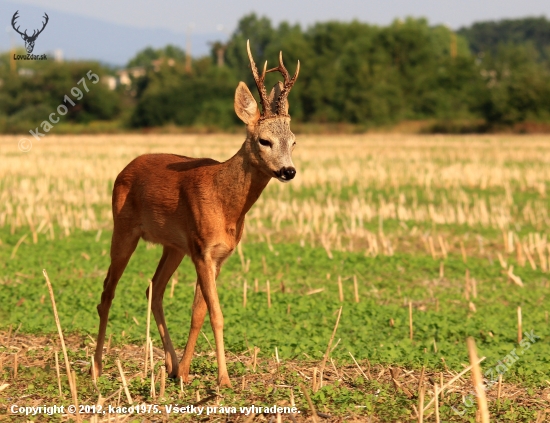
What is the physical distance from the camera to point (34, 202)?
20.4m

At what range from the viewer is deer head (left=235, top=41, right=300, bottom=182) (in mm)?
6801

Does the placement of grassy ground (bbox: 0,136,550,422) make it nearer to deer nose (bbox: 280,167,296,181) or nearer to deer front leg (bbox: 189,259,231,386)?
deer front leg (bbox: 189,259,231,386)

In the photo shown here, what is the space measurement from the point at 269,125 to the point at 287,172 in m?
0.51

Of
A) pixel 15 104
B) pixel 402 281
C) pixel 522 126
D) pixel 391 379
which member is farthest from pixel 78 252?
pixel 15 104

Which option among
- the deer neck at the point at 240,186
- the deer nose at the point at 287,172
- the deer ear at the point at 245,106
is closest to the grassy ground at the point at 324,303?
the deer neck at the point at 240,186

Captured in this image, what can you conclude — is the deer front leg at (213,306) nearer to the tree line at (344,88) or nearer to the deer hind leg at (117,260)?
the deer hind leg at (117,260)

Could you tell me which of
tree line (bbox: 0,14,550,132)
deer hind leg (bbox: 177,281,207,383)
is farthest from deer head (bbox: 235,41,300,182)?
tree line (bbox: 0,14,550,132)

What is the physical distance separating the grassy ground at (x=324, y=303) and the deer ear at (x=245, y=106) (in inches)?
82.1

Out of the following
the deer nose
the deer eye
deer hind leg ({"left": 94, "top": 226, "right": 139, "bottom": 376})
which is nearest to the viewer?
the deer nose

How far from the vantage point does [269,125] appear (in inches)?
273

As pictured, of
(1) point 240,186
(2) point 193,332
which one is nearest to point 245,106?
(1) point 240,186

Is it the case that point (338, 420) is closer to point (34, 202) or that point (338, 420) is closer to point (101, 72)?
point (34, 202)

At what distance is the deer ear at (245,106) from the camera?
22.9ft

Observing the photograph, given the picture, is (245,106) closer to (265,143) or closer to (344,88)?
(265,143)
